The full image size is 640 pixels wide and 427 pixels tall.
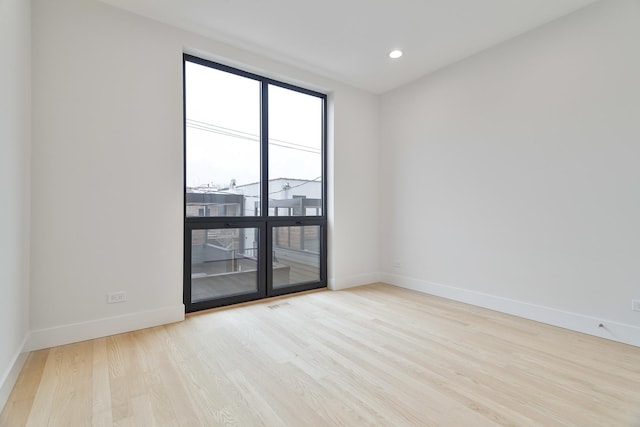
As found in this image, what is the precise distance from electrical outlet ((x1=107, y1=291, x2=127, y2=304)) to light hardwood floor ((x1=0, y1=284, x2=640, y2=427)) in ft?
1.02

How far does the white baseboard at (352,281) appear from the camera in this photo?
4.20 m

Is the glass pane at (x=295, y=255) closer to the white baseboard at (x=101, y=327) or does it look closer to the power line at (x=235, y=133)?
the power line at (x=235, y=133)

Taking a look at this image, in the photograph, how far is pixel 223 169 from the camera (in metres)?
3.45

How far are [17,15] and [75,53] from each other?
51 cm

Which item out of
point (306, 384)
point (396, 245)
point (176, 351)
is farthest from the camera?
point (396, 245)

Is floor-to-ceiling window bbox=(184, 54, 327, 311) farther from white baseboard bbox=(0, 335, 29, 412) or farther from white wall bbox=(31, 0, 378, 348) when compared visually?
white baseboard bbox=(0, 335, 29, 412)

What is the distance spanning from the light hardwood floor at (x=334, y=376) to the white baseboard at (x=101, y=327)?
3.3 inches

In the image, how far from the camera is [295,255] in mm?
4078

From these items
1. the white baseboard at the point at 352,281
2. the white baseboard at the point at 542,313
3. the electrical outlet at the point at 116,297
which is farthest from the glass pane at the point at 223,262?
the white baseboard at the point at 542,313

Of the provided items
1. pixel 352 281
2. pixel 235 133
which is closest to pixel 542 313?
pixel 352 281

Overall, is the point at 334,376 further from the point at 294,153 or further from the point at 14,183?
the point at 294,153

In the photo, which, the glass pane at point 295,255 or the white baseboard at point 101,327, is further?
the glass pane at point 295,255

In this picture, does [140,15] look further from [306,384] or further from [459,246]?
[459,246]

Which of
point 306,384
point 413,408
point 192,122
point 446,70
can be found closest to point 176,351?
point 306,384
